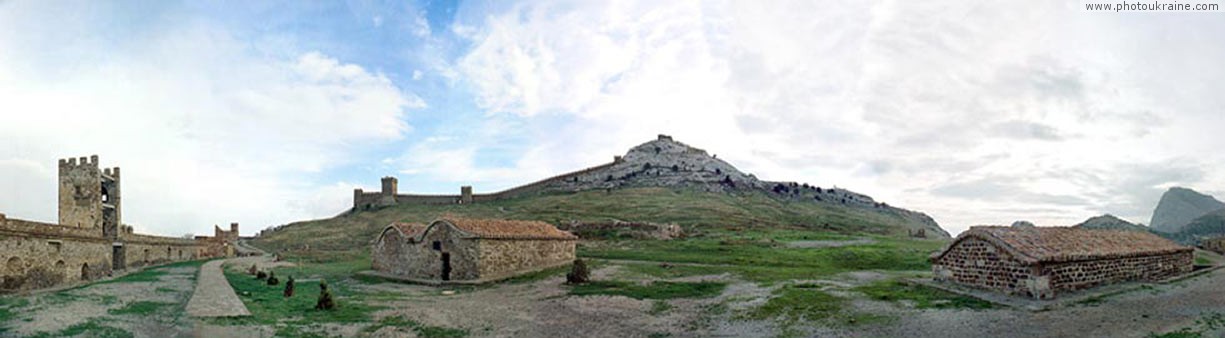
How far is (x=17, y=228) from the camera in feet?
82.5

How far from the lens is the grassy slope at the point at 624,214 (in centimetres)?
6725

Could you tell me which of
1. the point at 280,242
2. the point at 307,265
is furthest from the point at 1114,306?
the point at 280,242

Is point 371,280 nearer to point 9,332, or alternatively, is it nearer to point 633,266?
point 633,266

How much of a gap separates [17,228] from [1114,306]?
1408 inches

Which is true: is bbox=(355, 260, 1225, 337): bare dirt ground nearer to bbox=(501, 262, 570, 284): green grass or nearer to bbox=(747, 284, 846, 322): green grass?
bbox=(747, 284, 846, 322): green grass

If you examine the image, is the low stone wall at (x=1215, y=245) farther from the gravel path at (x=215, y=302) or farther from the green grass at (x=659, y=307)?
the gravel path at (x=215, y=302)

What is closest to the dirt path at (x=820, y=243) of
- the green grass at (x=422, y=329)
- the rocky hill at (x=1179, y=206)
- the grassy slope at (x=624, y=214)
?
the grassy slope at (x=624, y=214)

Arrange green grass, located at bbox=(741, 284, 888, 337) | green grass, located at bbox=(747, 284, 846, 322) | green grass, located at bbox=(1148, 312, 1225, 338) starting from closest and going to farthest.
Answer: green grass, located at bbox=(1148, 312, 1225, 338)
green grass, located at bbox=(741, 284, 888, 337)
green grass, located at bbox=(747, 284, 846, 322)

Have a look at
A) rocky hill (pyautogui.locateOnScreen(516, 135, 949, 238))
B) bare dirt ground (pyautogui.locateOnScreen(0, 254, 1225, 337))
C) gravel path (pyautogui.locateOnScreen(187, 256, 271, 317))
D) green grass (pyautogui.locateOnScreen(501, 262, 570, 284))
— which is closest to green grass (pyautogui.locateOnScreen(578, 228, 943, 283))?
green grass (pyautogui.locateOnScreen(501, 262, 570, 284))

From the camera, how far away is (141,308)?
2095cm

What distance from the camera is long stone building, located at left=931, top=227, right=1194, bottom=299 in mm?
19062

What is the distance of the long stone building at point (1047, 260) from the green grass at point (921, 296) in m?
1.20

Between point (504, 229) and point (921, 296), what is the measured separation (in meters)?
20.8

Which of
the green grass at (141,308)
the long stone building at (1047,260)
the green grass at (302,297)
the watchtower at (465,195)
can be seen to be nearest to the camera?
the long stone building at (1047,260)
